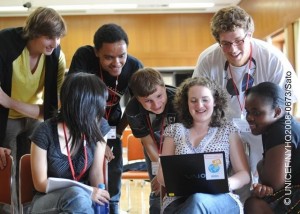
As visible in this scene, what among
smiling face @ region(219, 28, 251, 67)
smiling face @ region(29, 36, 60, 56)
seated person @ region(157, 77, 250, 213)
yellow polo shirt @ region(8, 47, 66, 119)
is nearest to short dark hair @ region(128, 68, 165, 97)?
seated person @ region(157, 77, 250, 213)

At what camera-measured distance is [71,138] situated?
1938 millimetres

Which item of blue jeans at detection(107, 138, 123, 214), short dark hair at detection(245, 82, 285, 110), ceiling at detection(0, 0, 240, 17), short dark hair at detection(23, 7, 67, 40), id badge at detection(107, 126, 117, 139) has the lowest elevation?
blue jeans at detection(107, 138, 123, 214)

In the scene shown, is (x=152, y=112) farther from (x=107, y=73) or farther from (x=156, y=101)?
(x=107, y=73)

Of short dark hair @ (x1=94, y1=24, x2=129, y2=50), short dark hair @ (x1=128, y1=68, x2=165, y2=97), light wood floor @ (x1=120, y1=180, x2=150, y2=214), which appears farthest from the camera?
light wood floor @ (x1=120, y1=180, x2=150, y2=214)

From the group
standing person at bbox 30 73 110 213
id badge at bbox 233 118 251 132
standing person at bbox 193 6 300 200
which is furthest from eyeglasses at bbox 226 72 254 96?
standing person at bbox 30 73 110 213

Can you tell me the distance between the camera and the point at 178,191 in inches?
70.6

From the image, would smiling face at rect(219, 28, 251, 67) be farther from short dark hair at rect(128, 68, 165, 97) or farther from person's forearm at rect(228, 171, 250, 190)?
person's forearm at rect(228, 171, 250, 190)

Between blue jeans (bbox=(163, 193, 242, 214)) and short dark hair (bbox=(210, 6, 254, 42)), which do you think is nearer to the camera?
blue jeans (bbox=(163, 193, 242, 214))

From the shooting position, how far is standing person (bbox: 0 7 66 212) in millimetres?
2334

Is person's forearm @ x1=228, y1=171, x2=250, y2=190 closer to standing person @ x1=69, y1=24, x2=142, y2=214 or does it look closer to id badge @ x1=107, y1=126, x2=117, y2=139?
standing person @ x1=69, y1=24, x2=142, y2=214

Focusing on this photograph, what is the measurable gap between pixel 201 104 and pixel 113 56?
2.31 feet

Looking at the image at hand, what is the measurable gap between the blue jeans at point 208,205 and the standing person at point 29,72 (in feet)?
3.77

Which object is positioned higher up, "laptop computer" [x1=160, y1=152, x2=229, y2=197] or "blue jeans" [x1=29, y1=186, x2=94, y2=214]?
"laptop computer" [x1=160, y1=152, x2=229, y2=197]

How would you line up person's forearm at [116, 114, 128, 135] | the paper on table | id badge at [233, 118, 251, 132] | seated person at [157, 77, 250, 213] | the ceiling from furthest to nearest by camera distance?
the ceiling → person's forearm at [116, 114, 128, 135] → id badge at [233, 118, 251, 132] → seated person at [157, 77, 250, 213] → the paper on table
